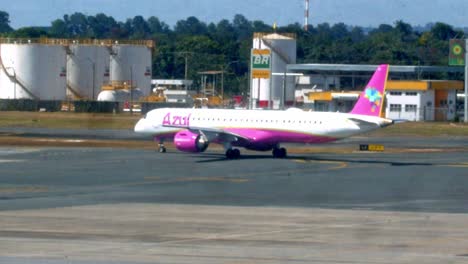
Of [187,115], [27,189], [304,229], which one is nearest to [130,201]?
[27,189]

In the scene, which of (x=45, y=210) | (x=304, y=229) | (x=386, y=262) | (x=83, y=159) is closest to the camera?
(x=386, y=262)

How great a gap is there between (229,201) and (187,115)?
25088 millimetres

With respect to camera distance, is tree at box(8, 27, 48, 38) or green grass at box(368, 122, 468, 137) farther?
tree at box(8, 27, 48, 38)

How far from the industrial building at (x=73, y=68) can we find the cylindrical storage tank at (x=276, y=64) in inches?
632

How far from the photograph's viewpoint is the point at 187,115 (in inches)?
2336

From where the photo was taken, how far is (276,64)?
128 meters

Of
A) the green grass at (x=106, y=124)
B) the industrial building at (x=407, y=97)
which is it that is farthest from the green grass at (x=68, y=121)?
the industrial building at (x=407, y=97)

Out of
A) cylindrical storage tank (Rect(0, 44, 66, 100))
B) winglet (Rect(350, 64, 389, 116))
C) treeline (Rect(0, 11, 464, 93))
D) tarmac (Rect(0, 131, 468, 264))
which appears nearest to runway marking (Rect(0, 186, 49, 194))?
tarmac (Rect(0, 131, 468, 264))

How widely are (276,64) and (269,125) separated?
71.2 meters

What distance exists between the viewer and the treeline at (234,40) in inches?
4875

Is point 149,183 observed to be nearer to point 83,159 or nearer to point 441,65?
point 83,159

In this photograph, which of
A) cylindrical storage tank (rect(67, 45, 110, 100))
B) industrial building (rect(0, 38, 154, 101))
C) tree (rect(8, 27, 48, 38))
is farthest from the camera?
tree (rect(8, 27, 48, 38))

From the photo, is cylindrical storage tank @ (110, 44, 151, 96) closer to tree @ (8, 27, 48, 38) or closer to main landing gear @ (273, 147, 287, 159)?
tree @ (8, 27, 48, 38)

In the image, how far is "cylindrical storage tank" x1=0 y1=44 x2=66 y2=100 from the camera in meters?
126
